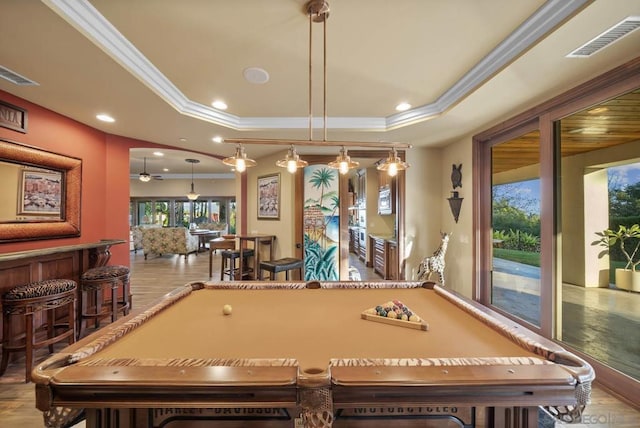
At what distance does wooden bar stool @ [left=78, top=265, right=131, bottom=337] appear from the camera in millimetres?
2910

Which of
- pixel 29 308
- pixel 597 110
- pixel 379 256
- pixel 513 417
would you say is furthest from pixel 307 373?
pixel 379 256

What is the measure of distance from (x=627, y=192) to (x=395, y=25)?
238 cm

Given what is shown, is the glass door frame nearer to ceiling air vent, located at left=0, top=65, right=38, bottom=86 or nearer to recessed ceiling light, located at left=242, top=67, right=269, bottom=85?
recessed ceiling light, located at left=242, top=67, right=269, bottom=85

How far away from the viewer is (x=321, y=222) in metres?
4.82

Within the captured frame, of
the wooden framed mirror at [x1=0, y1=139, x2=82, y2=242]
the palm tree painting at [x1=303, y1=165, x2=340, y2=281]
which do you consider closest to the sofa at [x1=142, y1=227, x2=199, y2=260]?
the wooden framed mirror at [x1=0, y1=139, x2=82, y2=242]

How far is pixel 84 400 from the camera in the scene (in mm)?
894

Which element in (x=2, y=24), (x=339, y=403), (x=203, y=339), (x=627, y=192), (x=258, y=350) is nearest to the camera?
(x=339, y=403)

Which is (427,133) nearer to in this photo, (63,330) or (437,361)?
(437,361)

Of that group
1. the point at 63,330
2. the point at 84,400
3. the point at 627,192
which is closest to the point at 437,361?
the point at 84,400

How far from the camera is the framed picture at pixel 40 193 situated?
2766mm

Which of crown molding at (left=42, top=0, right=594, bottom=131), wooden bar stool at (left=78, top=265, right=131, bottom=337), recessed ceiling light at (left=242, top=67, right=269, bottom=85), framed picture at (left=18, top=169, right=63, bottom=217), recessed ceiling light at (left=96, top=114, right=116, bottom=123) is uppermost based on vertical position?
recessed ceiling light at (left=242, top=67, right=269, bottom=85)

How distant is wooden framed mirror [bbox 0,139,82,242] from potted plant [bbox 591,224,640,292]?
5.63m

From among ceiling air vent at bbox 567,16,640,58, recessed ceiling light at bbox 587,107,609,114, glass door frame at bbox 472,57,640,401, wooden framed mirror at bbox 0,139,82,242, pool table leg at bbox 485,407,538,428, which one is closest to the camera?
pool table leg at bbox 485,407,538,428

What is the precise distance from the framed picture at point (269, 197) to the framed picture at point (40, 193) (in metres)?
2.92
